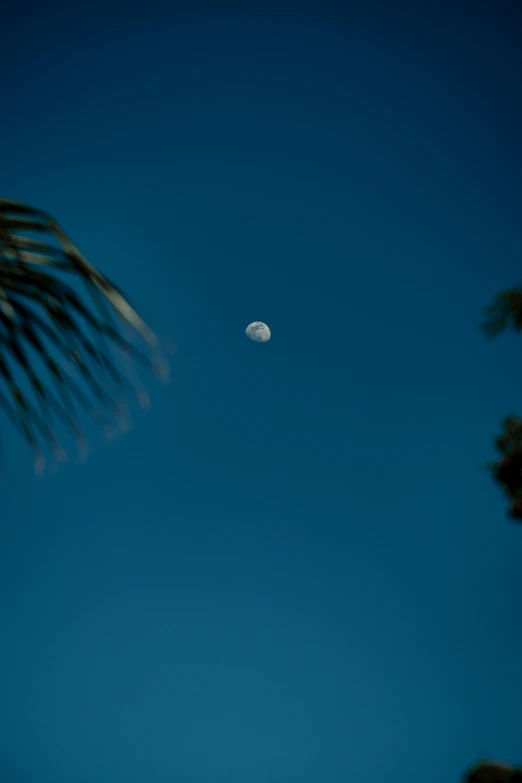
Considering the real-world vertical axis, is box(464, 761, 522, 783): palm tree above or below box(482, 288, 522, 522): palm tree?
below

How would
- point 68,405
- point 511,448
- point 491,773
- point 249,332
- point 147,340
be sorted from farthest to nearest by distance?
point 249,332
point 511,448
point 491,773
point 68,405
point 147,340

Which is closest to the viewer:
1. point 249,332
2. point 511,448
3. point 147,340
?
point 147,340

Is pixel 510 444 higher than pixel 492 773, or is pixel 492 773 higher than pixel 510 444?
pixel 510 444

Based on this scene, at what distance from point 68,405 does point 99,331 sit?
302 mm

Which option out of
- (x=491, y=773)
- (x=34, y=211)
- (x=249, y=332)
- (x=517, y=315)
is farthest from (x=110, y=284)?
(x=249, y=332)

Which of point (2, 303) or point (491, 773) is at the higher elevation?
point (2, 303)

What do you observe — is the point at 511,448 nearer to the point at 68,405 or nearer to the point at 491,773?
the point at 491,773

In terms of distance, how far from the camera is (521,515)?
5.76 metres

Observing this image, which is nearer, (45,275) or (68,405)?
(45,275)

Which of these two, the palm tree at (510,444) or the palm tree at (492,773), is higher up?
the palm tree at (510,444)

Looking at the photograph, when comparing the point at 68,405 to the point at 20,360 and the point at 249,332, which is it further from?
the point at 249,332

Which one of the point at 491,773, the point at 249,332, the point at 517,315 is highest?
the point at 517,315

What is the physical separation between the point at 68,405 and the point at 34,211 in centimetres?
57

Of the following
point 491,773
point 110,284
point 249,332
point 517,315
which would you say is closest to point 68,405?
point 110,284
